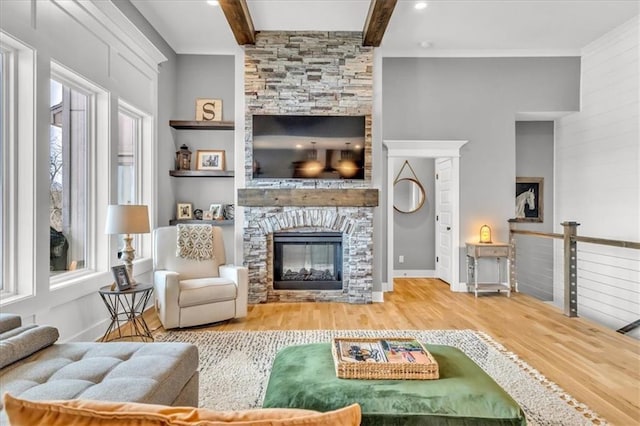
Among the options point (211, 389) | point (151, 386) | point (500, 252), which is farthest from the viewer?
point (500, 252)

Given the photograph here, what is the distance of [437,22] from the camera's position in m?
4.52

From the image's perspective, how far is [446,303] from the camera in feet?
15.7

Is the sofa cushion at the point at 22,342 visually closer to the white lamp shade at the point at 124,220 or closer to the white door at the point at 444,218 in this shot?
the white lamp shade at the point at 124,220

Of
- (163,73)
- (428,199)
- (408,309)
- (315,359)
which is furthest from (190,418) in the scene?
(428,199)

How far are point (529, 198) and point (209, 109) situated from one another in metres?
5.18

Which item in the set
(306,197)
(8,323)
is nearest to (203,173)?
(306,197)

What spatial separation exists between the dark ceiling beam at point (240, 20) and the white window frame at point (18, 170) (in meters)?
1.80

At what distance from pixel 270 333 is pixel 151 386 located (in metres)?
2.14

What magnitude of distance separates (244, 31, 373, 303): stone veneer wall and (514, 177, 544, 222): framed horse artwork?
2.96m

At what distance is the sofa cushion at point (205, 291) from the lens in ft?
11.8

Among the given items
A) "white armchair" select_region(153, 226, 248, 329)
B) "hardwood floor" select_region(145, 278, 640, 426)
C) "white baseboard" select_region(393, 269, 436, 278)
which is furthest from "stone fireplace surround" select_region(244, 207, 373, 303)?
"white baseboard" select_region(393, 269, 436, 278)

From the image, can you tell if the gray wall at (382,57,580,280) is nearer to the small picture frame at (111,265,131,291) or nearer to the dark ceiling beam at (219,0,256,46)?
the dark ceiling beam at (219,0,256,46)

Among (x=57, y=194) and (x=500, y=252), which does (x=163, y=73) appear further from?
(x=500, y=252)

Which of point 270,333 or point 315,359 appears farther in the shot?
point 270,333
